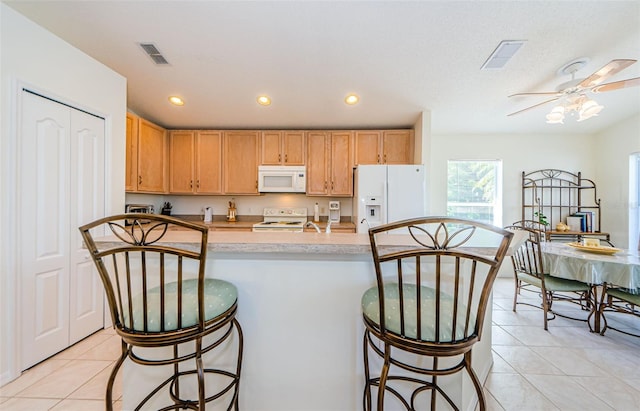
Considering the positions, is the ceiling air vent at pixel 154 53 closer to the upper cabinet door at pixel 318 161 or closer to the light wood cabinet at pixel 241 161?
the light wood cabinet at pixel 241 161

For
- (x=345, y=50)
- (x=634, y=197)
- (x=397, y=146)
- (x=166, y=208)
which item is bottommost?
(x=166, y=208)

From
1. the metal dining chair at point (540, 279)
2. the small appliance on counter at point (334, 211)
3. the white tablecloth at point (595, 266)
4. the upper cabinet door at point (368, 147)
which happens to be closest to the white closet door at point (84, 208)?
the small appliance on counter at point (334, 211)

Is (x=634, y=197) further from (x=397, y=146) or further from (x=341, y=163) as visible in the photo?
(x=341, y=163)

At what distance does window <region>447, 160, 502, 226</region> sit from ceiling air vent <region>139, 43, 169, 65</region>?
14.2 ft

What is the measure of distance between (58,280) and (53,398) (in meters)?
0.89

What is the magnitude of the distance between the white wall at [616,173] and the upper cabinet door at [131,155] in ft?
22.3

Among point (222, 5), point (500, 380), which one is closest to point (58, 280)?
point (222, 5)

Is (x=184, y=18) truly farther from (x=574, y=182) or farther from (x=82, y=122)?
(x=574, y=182)

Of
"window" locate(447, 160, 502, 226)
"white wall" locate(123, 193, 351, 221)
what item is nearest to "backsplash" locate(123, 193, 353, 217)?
"white wall" locate(123, 193, 351, 221)

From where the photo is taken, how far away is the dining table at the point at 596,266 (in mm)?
2031

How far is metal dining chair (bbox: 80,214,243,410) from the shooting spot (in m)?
0.95

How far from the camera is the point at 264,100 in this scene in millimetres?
3289

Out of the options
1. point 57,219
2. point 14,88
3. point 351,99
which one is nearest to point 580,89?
point 351,99

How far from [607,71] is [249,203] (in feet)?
A: 13.9
